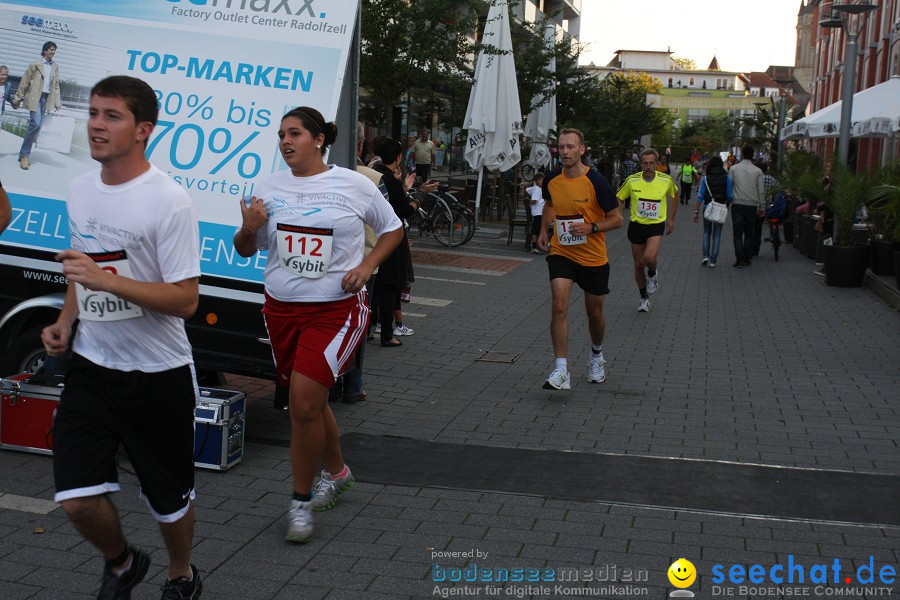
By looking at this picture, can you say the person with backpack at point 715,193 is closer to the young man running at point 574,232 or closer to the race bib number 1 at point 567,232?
the young man running at point 574,232

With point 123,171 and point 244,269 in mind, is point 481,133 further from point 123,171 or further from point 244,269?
point 123,171

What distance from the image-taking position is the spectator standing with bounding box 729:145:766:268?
1814 cm

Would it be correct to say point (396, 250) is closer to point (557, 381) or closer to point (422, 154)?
point (557, 381)

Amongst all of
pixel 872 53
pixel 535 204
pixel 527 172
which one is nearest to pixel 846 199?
pixel 535 204

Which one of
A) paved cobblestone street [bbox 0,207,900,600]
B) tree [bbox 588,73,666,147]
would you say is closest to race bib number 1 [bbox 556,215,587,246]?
paved cobblestone street [bbox 0,207,900,600]

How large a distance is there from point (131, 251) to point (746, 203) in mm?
16042

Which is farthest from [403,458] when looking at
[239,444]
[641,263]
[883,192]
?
[883,192]

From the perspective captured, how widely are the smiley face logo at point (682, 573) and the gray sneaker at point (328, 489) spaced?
5.60ft

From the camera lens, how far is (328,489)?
5250 mm

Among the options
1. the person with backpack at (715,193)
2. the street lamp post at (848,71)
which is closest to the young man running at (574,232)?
the person with backpack at (715,193)

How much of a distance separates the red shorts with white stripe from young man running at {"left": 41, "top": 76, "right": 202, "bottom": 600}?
1097mm

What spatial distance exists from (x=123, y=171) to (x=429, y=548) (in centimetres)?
219

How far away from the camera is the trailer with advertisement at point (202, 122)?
6.29 m

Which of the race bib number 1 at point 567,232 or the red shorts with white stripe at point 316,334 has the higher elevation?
the race bib number 1 at point 567,232
